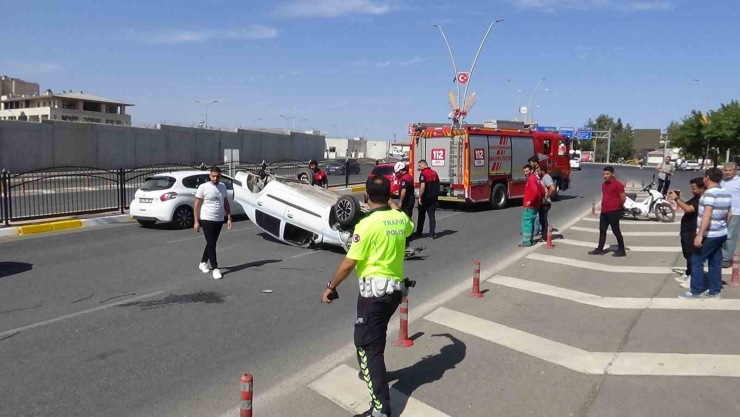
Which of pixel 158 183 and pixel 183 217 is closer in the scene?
pixel 183 217

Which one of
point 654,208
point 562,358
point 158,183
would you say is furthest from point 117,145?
point 562,358

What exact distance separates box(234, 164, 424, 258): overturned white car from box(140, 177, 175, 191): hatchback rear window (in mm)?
2758

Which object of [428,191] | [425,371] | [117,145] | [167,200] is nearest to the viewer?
[425,371]

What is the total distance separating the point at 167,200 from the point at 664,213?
13.2 meters

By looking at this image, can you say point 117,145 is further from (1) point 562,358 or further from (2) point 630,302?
(1) point 562,358

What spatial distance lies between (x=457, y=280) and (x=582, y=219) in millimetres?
9426

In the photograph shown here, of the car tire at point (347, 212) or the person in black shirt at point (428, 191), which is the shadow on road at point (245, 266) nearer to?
the car tire at point (347, 212)

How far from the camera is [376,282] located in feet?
13.7

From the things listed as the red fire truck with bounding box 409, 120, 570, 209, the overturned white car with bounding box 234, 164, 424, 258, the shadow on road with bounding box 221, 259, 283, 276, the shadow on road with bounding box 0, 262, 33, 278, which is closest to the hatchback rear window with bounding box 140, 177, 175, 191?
the overturned white car with bounding box 234, 164, 424, 258

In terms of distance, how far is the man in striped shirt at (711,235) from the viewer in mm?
7359

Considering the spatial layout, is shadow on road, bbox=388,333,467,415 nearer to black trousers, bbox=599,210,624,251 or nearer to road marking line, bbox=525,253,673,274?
road marking line, bbox=525,253,673,274

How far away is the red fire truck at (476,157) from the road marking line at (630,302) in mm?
9922

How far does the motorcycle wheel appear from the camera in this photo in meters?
16.4

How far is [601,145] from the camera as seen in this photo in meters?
132
